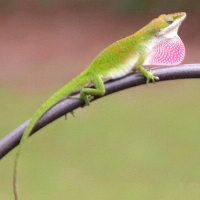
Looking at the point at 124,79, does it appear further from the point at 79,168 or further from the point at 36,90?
the point at 36,90

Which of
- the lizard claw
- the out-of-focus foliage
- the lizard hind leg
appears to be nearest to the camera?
the lizard claw

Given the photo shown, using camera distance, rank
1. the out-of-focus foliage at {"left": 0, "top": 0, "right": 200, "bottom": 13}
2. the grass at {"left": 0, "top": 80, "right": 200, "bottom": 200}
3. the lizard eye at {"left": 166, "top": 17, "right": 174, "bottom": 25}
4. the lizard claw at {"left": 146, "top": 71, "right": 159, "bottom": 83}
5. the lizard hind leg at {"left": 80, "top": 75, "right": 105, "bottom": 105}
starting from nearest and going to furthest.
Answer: the lizard claw at {"left": 146, "top": 71, "right": 159, "bottom": 83} < the lizard hind leg at {"left": 80, "top": 75, "right": 105, "bottom": 105} < the lizard eye at {"left": 166, "top": 17, "right": 174, "bottom": 25} < the grass at {"left": 0, "top": 80, "right": 200, "bottom": 200} < the out-of-focus foliage at {"left": 0, "top": 0, "right": 200, "bottom": 13}

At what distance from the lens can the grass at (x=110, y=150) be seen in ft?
17.4

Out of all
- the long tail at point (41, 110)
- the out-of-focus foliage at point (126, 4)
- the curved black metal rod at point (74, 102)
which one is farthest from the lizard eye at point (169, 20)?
the out-of-focus foliage at point (126, 4)

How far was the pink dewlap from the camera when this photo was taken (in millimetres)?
1671

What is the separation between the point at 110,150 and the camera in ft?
20.5

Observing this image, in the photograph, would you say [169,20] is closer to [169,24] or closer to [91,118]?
[169,24]

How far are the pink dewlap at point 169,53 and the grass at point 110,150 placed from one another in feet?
9.64

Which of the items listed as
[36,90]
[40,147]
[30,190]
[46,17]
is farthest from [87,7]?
[30,190]

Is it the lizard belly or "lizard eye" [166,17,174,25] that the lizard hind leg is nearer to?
the lizard belly

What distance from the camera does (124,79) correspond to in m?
1.64

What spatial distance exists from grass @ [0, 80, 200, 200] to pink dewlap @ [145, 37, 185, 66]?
9.64 feet

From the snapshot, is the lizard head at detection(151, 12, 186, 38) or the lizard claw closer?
the lizard claw

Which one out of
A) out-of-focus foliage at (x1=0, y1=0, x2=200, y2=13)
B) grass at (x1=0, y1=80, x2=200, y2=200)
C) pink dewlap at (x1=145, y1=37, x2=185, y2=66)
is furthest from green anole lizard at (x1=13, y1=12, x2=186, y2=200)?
out-of-focus foliage at (x1=0, y1=0, x2=200, y2=13)
